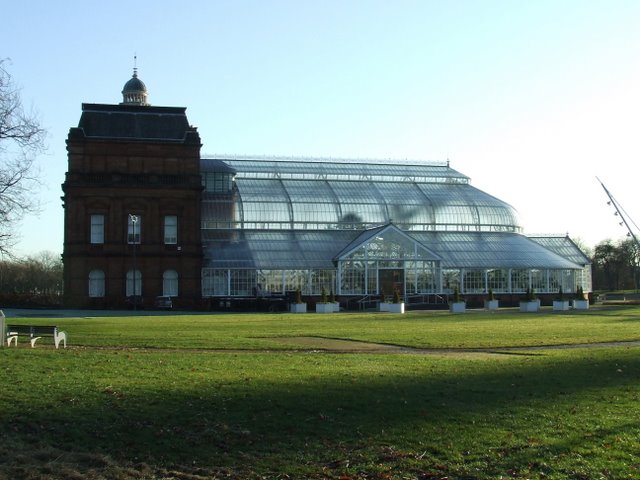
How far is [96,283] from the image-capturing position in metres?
77.2

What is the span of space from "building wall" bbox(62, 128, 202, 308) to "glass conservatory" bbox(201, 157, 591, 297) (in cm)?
301

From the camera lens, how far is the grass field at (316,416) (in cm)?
1348

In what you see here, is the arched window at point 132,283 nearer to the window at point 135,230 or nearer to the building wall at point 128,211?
the building wall at point 128,211

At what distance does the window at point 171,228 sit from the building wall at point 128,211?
0.40m

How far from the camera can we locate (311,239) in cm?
8519

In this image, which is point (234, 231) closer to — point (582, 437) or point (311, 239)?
point (311, 239)

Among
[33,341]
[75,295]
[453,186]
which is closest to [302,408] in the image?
[33,341]

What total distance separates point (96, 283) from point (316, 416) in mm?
64191

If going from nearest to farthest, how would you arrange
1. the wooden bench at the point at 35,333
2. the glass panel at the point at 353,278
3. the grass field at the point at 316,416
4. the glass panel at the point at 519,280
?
the grass field at the point at 316,416 → the wooden bench at the point at 35,333 → the glass panel at the point at 353,278 → the glass panel at the point at 519,280

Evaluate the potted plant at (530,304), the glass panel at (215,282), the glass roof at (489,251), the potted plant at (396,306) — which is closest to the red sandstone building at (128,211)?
the glass panel at (215,282)

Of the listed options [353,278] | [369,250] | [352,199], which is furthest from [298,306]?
[352,199]

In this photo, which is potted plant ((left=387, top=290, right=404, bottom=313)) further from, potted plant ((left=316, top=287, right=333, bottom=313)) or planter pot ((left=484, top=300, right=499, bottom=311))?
planter pot ((left=484, top=300, right=499, bottom=311))

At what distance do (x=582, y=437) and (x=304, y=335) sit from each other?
23153 millimetres

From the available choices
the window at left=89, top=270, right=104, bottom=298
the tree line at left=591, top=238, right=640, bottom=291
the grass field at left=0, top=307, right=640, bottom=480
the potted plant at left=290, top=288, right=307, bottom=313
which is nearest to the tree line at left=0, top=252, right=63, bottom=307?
the window at left=89, top=270, right=104, bottom=298
